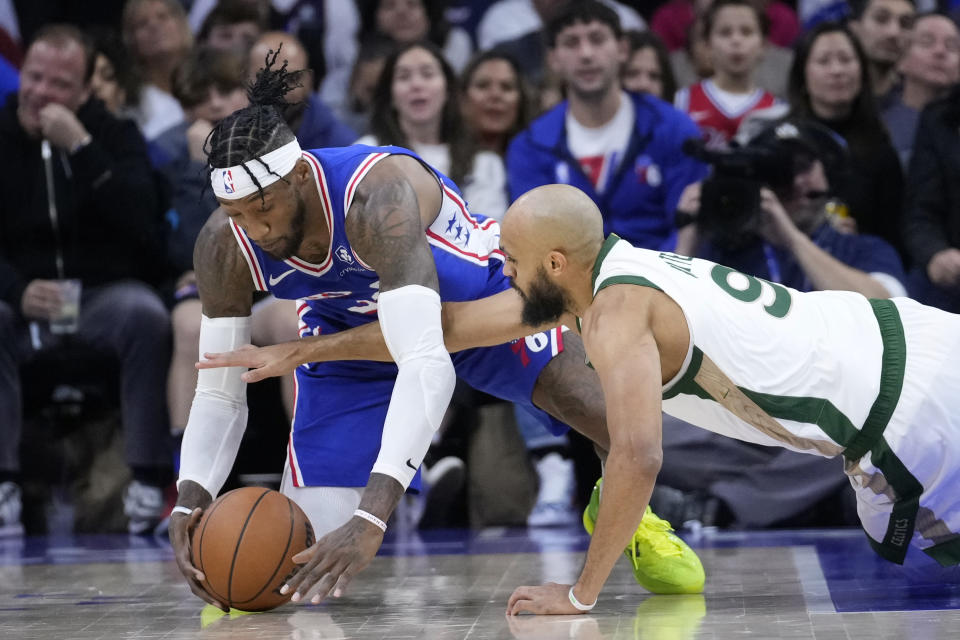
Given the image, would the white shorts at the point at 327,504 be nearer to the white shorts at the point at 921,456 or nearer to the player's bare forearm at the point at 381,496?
the player's bare forearm at the point at 381,496

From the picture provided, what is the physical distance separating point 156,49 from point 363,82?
4.24 ft

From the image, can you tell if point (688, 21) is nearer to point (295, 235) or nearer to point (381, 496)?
point (295, 235)

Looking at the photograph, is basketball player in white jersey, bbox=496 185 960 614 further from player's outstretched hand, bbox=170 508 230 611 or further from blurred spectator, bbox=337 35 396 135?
blurred spectator, bbox=337 35 396 135

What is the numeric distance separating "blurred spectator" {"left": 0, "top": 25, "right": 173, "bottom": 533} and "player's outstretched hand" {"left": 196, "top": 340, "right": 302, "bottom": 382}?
2.69m

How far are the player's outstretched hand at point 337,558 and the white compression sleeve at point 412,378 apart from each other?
0.65ft

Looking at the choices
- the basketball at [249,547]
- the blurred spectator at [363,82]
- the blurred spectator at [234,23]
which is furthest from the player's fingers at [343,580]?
the blurred spectator at [234,23]

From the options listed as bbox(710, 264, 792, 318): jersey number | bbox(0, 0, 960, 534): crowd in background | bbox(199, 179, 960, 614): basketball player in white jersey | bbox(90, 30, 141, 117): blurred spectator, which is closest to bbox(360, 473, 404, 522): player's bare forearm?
bbox(199, 179, 960, 614): basketball player in white jersey

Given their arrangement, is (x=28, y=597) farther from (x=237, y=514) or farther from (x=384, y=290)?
(x=384, y=290)

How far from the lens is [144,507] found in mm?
6445

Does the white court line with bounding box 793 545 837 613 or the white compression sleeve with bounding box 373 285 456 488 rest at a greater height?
the white compression sleeve with bounding box 373 285 456 488

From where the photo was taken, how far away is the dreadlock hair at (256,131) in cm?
378

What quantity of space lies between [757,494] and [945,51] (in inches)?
113

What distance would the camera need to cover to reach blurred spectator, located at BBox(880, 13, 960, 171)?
7.12 m

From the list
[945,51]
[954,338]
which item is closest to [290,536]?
[954,338]
